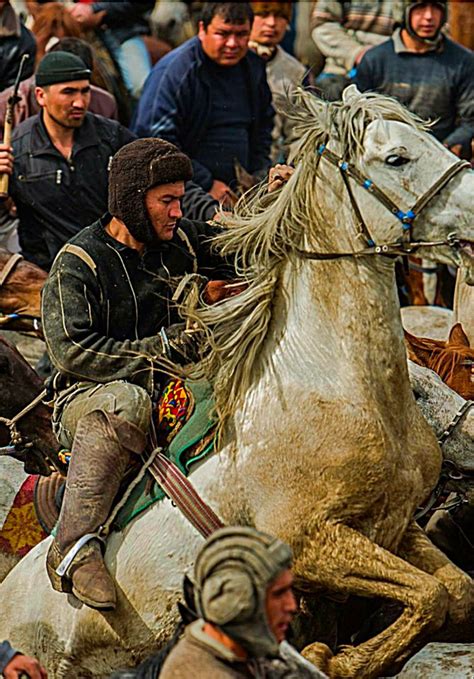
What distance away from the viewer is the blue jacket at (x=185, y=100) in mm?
10016

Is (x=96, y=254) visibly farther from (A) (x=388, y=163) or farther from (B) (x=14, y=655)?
(B) (x=14, y=655)

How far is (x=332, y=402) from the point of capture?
6.00 m

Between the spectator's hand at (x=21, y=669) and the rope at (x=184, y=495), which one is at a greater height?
the spectator's hand at (x=21, y=669)

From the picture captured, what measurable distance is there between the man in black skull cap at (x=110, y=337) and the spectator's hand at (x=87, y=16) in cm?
664

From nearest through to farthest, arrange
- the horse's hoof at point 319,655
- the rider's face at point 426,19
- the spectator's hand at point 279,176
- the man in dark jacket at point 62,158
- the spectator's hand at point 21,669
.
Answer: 1. the spectator's hand at point 21,669
2. the horse's hoof at point 319,655
3. the spectator's hand at point 279,176
4. the man in dark jacket at point 62,158
5. the rider's face at point 426,19

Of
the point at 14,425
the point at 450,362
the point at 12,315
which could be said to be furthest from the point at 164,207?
the point at 12,315

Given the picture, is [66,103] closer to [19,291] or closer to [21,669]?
[19,291]

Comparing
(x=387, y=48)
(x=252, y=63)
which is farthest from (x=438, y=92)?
(x=252, y=63)

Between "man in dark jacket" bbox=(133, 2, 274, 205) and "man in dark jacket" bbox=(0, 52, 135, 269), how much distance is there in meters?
0.90

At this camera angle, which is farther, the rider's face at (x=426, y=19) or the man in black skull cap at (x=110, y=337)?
the rider's face at (x=426, y=19)

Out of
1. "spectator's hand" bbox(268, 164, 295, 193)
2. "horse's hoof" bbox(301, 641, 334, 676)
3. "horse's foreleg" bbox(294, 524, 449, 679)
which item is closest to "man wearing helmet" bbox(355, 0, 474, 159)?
"spectator's hand" bbox(268, 164, 295, 193)

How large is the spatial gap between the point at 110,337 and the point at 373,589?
148 centimetres

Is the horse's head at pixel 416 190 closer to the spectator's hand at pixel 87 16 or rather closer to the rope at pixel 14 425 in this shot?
the rope at pixel 14 425

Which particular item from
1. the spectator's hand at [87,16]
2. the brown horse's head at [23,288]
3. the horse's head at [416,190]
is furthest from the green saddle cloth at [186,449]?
the spectator's hand at [87,16]
